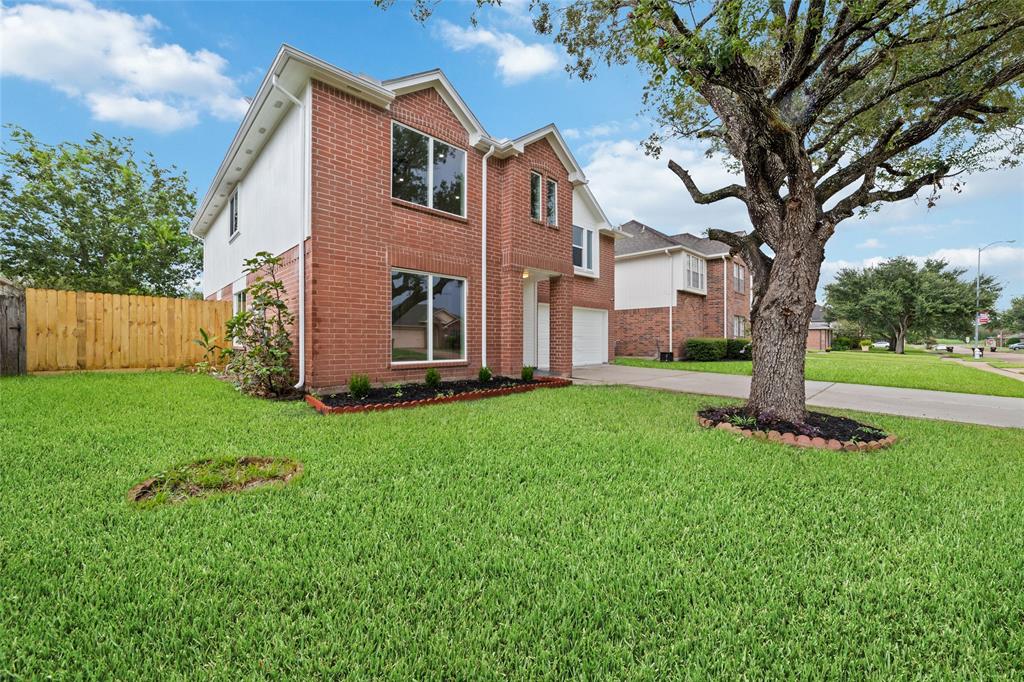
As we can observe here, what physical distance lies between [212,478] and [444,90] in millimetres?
8147

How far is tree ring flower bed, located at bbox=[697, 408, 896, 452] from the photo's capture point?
179 inches

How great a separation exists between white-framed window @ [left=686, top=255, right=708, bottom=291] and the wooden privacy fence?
1850cm

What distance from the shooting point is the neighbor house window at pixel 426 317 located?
796cm

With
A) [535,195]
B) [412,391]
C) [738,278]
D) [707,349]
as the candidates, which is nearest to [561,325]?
[535,195]

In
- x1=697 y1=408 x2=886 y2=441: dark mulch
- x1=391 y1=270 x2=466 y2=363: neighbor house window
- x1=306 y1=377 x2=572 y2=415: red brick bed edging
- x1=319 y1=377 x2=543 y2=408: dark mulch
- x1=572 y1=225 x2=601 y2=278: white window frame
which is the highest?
x1=572 y1=225 x2=601 y2=278: white window frame

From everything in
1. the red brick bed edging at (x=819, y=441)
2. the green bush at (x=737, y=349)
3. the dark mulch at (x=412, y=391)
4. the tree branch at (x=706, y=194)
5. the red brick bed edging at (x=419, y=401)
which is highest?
the tree branch at (x=706, y=194)

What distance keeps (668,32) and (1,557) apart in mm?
7285

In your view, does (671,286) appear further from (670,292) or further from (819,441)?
(819,441)

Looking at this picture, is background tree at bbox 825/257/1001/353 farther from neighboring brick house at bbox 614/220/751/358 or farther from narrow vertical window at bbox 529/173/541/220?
narrow vertical window at bbox 529/173/541/220

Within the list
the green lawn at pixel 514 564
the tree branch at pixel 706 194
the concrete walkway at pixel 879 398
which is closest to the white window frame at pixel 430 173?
the tree branch at pixel 706 194

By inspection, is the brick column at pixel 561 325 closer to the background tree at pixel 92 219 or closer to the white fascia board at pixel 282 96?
the white fascia board at pixel 282 96

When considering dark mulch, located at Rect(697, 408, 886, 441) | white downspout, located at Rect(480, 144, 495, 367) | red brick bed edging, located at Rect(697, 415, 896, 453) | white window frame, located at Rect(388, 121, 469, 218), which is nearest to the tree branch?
dark mulch, located at Rect(697, 408, 886, 441)

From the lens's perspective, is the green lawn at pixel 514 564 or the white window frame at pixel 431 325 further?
the white window frame at pixel 431 325

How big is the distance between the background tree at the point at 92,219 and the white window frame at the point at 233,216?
29.0 feet
